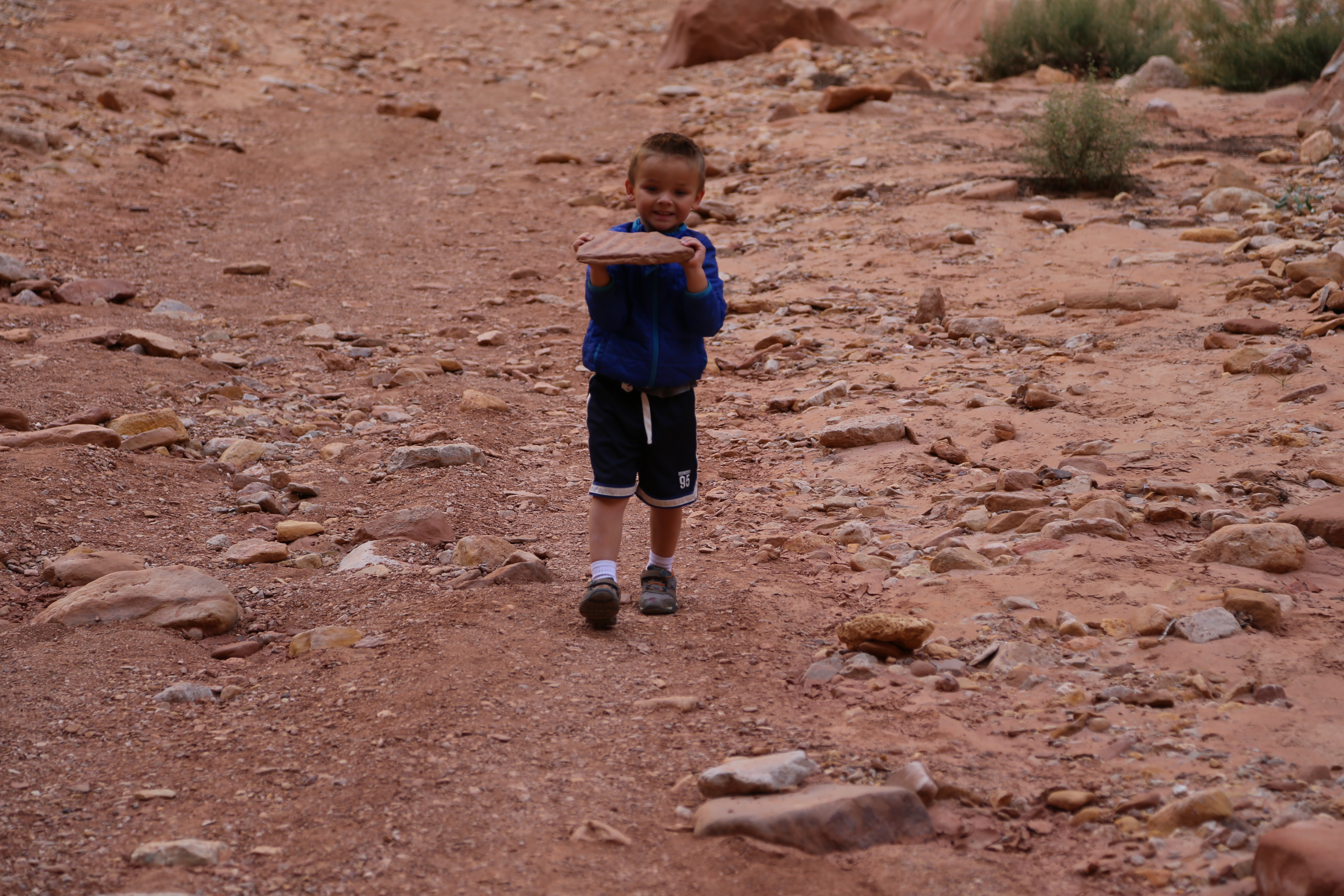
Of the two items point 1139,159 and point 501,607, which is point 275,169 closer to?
point 1139,159

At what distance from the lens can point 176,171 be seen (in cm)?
993

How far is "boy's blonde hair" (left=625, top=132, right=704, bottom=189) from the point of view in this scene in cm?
313

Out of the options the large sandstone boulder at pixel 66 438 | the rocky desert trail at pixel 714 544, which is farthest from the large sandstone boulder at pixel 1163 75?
the large sandstone boulder at pixel 66 438

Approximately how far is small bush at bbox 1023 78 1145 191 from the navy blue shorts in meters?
→ 5.96

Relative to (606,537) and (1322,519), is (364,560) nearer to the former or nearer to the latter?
(606,537)

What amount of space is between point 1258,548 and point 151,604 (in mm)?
3151

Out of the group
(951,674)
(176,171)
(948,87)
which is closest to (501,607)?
(951,674)

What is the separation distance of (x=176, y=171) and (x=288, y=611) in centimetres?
787

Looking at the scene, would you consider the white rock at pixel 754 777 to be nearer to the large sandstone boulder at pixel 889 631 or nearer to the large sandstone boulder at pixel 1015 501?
the large sandstone boulder at pixel 889 631

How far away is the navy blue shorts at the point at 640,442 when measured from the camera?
3285 millimetres

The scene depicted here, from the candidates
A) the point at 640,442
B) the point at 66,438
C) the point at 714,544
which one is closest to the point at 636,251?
the point at 640,442

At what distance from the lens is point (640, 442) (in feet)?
11.0

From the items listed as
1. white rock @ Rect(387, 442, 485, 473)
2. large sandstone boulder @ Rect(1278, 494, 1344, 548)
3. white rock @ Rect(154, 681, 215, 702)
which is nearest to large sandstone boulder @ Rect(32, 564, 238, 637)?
white rock @ Rect(154, 681, 215, 702)

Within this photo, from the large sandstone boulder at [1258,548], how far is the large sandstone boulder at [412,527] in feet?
7.94
